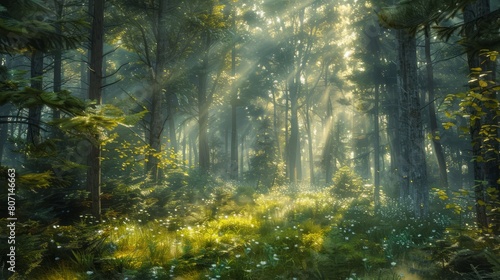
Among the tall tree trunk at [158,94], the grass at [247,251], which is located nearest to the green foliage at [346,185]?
the grass at [247,251]

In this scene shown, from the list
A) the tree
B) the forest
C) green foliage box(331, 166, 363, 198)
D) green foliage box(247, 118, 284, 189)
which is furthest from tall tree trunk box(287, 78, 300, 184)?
the tree

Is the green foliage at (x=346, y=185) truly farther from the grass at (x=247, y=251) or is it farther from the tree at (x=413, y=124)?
the grass at (x=247, y=251)

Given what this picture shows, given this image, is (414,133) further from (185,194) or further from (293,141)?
(293,141)

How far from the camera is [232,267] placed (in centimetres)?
567

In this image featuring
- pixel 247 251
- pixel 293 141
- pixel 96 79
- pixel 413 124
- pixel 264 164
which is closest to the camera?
pixel 247 251

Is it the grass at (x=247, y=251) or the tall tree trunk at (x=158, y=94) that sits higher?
the tall tree trunk at (x=158, y=94)

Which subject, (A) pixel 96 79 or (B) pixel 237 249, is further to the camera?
(A) pixel 96 79

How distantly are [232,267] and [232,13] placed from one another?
67.8 ft

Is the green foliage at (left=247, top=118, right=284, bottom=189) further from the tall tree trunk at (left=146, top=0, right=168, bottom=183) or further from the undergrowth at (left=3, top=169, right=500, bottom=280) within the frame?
the undergrowth at (left=3, top=169, right=500, bottom=280)

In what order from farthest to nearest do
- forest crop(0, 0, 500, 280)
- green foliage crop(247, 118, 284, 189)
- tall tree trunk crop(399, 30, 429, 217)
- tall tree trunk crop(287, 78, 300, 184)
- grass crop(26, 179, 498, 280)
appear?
1. tall tree trunk crop(287, 78, 300, 184)
2. green foliage crop(247, 118, 284, 189)
3. tall tree trunk crop(399, 30, 429, 217)
4. grass crop(26, 179, 498, 280)
5. forest crop(0, 0, 500, 280)

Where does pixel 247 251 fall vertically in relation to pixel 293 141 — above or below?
below

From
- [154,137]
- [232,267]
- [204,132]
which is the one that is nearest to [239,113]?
[204,132]

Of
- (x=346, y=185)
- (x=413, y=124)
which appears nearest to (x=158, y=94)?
(x=413, y=124)

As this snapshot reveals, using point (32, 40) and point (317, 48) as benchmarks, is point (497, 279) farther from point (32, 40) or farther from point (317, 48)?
point (317, 48)
